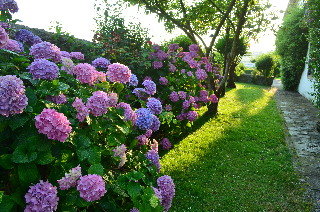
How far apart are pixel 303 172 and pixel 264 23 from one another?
5.54 m

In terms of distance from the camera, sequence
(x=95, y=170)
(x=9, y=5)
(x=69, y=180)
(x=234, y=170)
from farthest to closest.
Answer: (x=234, y=170)
(x=9, y=5)
(x=95, y=170)
(x=69, y=180)

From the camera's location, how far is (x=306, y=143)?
19.8 feet

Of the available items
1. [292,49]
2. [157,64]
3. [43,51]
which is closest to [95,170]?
[43,51]

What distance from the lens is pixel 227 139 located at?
6.17 meters

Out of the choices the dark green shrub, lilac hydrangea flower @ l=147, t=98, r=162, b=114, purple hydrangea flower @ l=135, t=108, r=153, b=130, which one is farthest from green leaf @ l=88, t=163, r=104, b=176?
the dark green shrub

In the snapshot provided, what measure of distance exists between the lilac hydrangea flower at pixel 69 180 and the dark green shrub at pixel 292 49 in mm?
16142

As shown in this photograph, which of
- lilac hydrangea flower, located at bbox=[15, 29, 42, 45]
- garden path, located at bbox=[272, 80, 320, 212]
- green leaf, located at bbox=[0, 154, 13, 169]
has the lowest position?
garden path, located at bbox=[272, 80, 320, 212]

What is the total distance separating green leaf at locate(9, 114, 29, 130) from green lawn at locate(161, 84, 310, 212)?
2289 mm

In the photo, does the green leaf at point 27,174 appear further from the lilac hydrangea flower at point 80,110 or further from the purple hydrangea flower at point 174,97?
the purple hydrangea flower at point 174,97

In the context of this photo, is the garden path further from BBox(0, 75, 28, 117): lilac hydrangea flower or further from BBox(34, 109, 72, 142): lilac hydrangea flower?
BBox(0, 75, 28, 117): lilac hydrangea flower

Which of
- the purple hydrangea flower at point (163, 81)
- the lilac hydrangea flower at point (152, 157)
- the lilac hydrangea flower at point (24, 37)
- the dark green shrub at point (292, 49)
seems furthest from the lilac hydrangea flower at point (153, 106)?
the dark green shrub at point (292, 49)

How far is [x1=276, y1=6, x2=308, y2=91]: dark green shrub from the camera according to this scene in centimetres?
1566

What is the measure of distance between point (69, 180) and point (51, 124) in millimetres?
374

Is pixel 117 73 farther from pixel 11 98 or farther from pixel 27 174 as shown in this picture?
pixel 27 174
